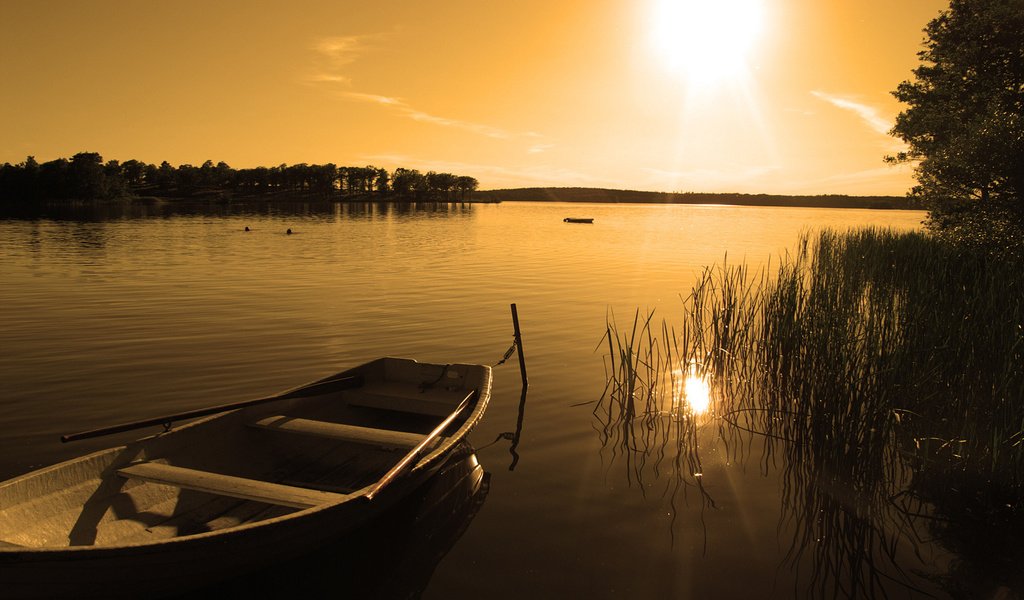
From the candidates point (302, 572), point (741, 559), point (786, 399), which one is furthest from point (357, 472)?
point (786, 399)

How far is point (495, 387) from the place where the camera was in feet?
34.7

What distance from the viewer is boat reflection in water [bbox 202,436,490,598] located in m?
4.84

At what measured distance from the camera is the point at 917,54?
26.5m

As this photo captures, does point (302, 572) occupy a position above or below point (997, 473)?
below

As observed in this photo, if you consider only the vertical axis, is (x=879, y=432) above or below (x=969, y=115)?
below

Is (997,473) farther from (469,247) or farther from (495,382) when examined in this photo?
(469,247)

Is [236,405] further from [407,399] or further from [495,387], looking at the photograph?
[495,387]

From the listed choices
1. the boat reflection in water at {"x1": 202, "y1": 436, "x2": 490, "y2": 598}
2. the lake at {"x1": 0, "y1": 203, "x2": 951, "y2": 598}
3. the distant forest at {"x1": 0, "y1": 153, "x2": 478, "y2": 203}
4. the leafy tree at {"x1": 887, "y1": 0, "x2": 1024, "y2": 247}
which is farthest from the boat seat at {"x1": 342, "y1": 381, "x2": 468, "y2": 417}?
the distant forest at {"x1": 0, "y1": 153, "x2": 478, "y2": 203}

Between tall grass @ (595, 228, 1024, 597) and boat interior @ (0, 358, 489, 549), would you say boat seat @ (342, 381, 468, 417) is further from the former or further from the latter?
tall grass @ (595, 228, 1024, 597)

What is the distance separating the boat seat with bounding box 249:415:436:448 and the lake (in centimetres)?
99

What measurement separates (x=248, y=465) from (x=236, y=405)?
667 mm

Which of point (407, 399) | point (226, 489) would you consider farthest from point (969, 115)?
point (226, 489)

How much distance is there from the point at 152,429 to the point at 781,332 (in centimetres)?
1010

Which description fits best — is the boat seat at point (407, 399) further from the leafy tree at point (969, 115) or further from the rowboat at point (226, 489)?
the leafy tree at point (969, 115)
